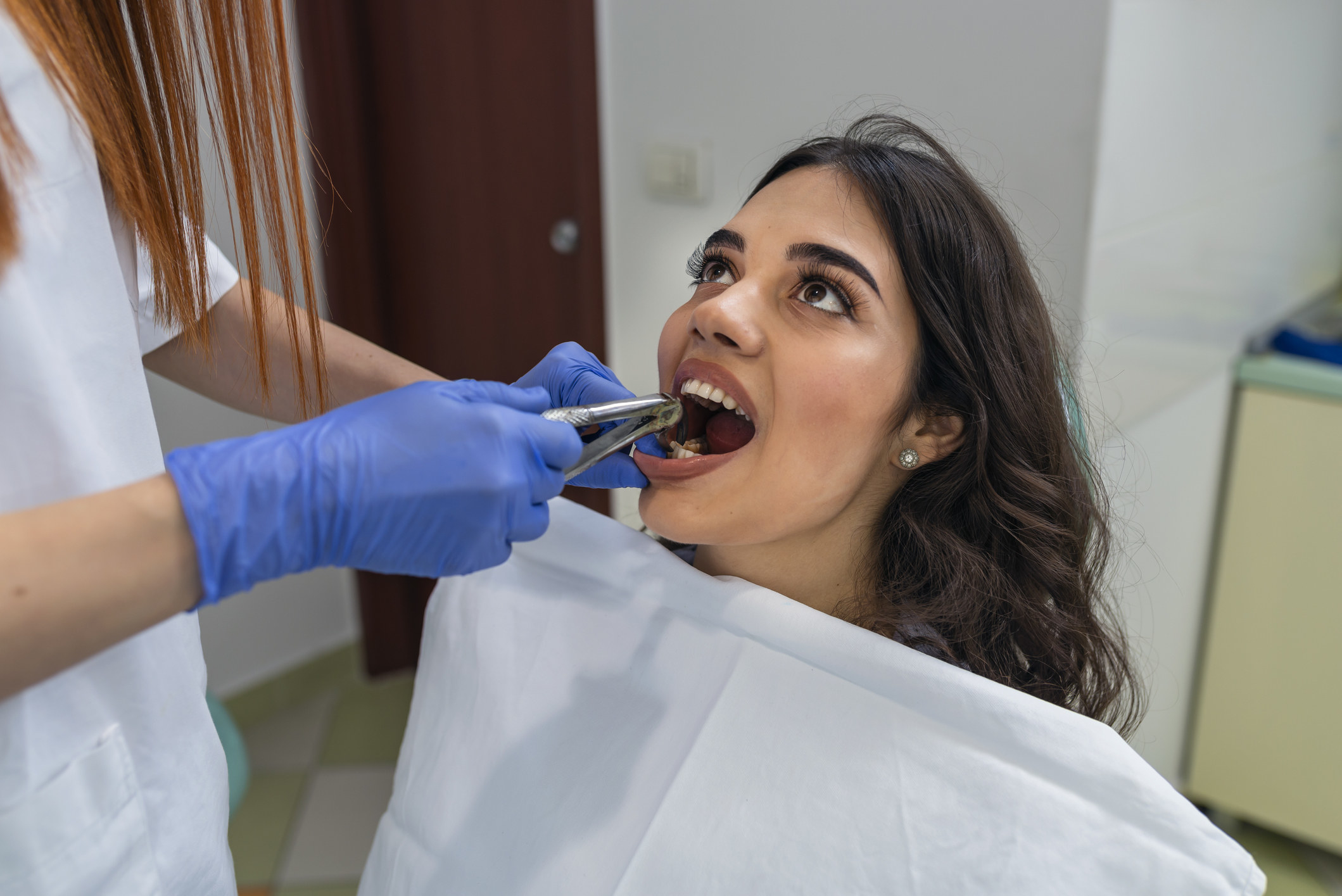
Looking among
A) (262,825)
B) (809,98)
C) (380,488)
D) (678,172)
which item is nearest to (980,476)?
(380,488)

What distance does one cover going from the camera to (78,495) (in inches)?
29.7

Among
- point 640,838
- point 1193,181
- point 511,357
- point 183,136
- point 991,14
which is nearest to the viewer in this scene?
point 183,136

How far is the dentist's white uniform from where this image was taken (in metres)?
0.72

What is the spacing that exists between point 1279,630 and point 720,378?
1491mm

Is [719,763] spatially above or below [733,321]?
below

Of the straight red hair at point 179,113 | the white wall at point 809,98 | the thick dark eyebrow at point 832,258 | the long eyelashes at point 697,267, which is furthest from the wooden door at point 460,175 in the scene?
the straight red hair at point 179,113

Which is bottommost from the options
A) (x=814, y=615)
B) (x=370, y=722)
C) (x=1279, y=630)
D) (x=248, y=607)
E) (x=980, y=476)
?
(x=370, y=722)

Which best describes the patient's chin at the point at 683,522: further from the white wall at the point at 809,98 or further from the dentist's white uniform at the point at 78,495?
the white wall at the point at 809,98

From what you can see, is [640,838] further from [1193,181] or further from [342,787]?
[342,787]

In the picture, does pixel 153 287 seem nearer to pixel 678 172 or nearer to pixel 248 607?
pixel 678 172

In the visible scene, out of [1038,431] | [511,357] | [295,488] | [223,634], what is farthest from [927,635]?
[223,634]

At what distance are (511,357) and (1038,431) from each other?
1464 millimetres

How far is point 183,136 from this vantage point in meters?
0.86

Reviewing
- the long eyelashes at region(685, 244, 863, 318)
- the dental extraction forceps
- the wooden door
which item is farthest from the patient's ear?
the wooden door
